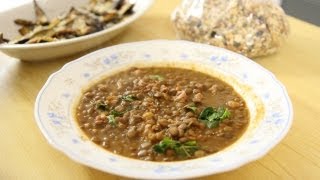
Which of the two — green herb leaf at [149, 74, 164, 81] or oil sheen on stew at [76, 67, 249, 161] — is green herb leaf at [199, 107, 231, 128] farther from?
green herb leaf at [149, 74, 164, 81]

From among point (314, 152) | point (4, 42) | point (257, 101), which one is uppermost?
point (4, 42)

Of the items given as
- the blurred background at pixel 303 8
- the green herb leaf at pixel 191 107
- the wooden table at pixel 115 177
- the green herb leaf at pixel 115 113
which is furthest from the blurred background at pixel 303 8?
the green herb leaf at pixel 115 113

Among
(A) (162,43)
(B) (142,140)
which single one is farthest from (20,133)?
(A) (162,43)

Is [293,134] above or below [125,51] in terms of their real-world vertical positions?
below

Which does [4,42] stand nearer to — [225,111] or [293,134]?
[225,111]

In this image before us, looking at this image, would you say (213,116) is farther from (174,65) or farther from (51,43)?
(51,43)

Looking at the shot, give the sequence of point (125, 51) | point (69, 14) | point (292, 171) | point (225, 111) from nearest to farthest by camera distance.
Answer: point (292, 171), point (225, 111), point (125, 51), point (69, 14)

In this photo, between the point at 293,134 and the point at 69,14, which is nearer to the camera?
the point at 293,134

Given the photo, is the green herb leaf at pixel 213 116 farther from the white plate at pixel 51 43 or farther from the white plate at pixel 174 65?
the white plate at pixel 51 43
